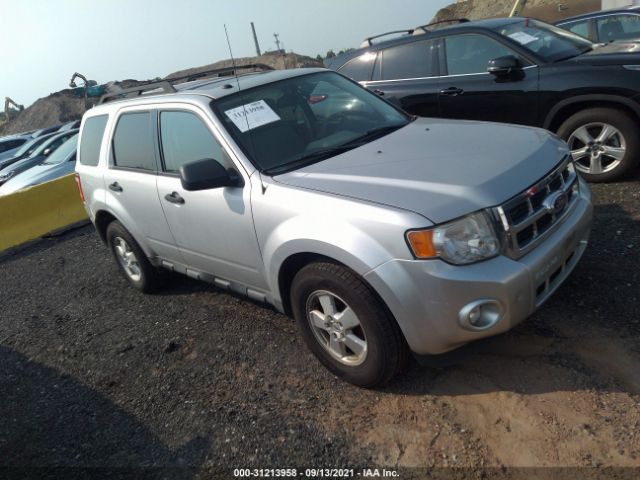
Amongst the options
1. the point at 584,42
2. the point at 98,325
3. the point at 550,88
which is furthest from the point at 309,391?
the point at 584,42

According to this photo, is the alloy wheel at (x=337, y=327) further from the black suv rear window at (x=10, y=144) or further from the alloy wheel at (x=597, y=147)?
the black suv rear window at (x=10, y=144)

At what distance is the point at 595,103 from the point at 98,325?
514 centimetres

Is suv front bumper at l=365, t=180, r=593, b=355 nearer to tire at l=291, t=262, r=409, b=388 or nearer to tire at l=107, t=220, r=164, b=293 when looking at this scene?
tire at l=291, t=262, r=409, b=388

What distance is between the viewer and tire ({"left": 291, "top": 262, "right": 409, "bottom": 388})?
8.75 feet

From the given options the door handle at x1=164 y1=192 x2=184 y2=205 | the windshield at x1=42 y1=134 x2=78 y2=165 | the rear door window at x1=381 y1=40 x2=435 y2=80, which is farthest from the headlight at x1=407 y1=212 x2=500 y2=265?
the windshield at x1=42 y1=134 x2=78 y2=165

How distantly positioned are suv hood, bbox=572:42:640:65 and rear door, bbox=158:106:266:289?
389 cm

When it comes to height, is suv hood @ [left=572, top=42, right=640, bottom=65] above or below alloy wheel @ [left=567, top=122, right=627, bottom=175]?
above

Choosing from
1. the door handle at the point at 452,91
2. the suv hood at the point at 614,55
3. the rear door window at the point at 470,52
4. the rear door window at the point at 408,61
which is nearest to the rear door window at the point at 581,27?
the suv hood at the point at 614,55

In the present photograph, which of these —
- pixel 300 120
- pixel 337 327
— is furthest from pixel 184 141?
pixel 337 327

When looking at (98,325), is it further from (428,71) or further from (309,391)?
(428,71)

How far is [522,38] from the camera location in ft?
18.5

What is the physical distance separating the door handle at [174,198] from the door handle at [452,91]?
3.58 m

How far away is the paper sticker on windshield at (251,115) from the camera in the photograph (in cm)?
340

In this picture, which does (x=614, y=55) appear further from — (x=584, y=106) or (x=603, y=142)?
(x=603, y=142)
